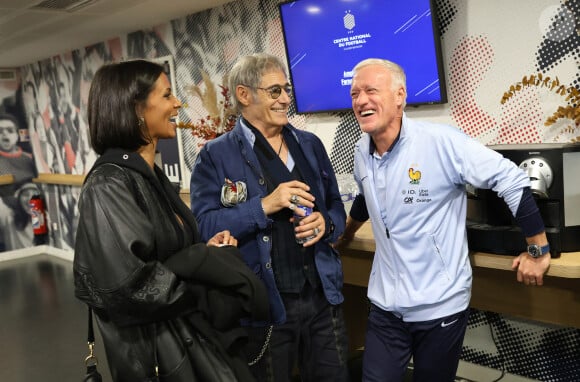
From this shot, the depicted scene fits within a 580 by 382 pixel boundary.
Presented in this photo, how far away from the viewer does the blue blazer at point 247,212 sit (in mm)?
1960

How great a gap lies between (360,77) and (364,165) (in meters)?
0.33

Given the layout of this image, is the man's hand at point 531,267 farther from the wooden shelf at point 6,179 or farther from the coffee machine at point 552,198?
the wooden shelf at point 6,179

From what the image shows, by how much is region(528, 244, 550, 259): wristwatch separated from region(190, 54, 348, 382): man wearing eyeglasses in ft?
2.21

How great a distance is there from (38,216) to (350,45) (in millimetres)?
6200

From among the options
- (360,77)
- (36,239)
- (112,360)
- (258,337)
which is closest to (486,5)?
(360,77)

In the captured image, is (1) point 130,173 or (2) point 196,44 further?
(2) point 196,44

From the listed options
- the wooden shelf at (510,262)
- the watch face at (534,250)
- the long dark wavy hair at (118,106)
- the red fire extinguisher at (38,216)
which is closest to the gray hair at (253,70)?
the long dark wavy hair at (118,106)

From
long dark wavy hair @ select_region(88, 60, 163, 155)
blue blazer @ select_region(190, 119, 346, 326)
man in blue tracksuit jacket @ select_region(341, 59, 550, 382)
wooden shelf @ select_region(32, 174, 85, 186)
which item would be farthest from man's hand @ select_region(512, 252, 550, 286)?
wooden shelf @ select_region(32, 174, 85, 186)

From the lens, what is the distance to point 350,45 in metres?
3.40

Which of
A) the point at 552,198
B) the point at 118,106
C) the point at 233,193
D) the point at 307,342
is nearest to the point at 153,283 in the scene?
the point at 118,106

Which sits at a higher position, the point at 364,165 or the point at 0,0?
the point at 0,0

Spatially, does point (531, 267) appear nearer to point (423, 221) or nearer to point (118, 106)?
point (423, 221)

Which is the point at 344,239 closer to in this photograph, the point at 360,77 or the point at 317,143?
the point at 317,143

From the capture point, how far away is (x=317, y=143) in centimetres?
219
